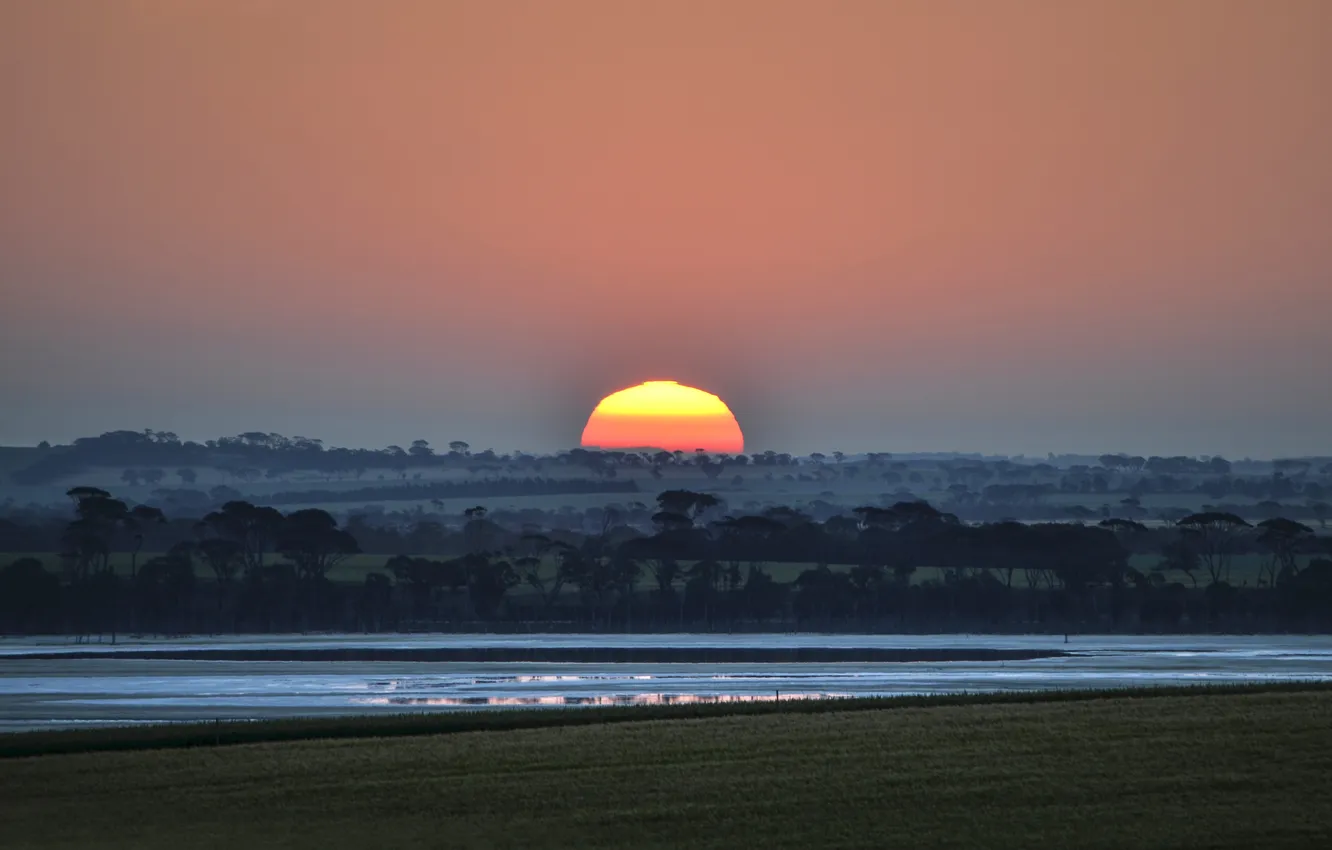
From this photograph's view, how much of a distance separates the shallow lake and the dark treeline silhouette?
1715 cm

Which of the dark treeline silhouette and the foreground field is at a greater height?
the dark treeline silhouette

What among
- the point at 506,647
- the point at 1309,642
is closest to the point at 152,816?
the point at 506,647

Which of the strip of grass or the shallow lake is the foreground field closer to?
the strip of grass

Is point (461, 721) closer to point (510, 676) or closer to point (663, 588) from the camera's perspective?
point (510, 676)

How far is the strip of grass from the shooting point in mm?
42875

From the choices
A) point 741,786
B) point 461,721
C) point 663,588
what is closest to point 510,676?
point 461,721

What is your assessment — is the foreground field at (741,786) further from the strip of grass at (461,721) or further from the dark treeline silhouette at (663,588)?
the dark treeline silhouette at (663,588)

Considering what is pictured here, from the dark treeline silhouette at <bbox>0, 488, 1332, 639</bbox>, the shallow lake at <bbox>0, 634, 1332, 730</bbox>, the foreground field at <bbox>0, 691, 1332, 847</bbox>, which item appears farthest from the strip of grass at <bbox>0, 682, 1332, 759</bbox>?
the dark treeline silhouette at <bbox>0, 488, 1332, 639</bbox>

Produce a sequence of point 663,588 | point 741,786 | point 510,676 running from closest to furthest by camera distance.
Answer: point 741,786, point 510,676, point 663,588

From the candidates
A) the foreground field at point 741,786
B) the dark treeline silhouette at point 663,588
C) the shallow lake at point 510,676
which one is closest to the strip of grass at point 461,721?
the foreground field at point 741,786

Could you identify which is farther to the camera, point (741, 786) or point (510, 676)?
point (510, 676)

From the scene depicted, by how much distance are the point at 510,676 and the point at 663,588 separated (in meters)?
54.4

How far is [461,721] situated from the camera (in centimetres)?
4675

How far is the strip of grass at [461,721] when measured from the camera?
42.9 m
